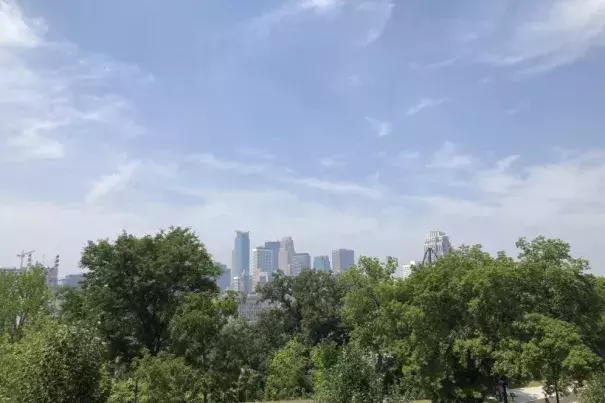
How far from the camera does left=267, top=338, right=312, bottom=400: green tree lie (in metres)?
37.2

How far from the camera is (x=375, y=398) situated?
16000mm

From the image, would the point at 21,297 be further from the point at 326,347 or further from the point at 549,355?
the point at 549,355

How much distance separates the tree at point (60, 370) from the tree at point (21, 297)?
2482 centimetres

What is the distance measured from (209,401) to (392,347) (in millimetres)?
10486

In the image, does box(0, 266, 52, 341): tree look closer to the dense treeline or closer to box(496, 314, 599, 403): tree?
the dense treeline

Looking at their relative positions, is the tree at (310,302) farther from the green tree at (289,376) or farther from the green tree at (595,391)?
the green tree at (595,391)


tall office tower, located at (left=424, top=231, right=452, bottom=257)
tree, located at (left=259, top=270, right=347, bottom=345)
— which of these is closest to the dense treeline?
tree, located at (left=259, top=270, right=347, bottom=345)

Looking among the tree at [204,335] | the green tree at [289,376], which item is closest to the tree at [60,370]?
the tree at [204,335]

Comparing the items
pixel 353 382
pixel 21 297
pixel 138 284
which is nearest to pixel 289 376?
pixel 138 284

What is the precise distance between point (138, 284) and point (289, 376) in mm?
13775

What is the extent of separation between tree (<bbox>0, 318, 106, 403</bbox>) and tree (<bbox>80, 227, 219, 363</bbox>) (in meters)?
17.8

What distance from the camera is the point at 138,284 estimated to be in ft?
99.0

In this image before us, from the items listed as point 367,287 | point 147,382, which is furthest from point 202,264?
point 147,382

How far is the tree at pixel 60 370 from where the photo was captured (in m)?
11.6
